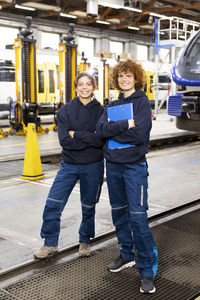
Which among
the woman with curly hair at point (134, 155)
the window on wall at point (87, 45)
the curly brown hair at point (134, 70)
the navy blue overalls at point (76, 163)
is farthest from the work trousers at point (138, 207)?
the window on wall at point (87, 45)

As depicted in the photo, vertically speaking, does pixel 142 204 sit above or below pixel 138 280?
above

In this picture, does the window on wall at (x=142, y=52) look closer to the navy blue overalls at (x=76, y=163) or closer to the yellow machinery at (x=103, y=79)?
the yellow machinery at (x=103, y=79)

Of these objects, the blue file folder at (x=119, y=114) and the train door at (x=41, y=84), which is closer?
the blue file folder at (x=119, y=114)

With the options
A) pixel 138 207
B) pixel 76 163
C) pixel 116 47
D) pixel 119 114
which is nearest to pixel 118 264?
pixel 138 207

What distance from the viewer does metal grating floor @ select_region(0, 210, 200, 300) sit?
112 inches

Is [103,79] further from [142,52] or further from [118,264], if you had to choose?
[142,52]

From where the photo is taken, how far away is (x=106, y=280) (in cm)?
309

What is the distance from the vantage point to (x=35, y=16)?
25391 millimetres

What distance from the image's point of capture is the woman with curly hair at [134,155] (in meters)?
2.80

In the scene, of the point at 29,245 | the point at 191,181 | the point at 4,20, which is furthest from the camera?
the point at 4,20

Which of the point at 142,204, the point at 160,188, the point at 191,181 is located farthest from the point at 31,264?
the point at 191,181

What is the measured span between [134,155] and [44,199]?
106 inches

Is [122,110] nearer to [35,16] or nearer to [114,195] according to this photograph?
[114,195]

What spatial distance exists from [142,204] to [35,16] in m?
24.7
